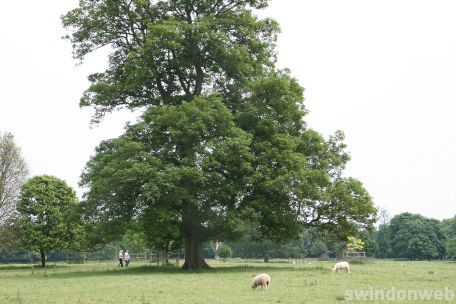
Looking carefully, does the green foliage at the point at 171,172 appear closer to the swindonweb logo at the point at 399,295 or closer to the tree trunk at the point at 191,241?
the tree trunk at the point at 191,241

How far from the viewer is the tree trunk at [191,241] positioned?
3409 centimetres

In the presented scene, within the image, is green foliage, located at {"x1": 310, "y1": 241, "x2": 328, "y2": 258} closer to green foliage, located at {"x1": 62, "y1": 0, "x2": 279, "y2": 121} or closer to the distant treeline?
the distant treeline

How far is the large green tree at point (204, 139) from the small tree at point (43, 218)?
20913mm

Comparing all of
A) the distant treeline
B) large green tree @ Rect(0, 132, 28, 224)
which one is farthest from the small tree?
the distant treeline

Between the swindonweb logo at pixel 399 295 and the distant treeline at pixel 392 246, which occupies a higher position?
the swindonweb logo at pixel 399 295

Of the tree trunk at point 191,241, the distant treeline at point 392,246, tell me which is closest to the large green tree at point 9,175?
the tree trunk at point 191,241

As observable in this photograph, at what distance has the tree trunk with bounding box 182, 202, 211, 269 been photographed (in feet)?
112

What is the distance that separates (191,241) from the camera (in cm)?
3534

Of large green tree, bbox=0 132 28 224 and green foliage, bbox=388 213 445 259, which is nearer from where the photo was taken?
large green tree, bbox=0 132 28 224

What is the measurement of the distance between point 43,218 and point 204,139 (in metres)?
29.4

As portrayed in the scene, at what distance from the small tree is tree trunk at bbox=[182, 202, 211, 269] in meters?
22.1

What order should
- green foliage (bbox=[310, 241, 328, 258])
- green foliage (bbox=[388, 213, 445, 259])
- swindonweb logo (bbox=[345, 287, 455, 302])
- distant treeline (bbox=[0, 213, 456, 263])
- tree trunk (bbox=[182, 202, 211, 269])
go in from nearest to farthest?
swindonweb logo (bbox=[345, 287, 455, 302]) < tree trunk (bbox=[182, 202, 211, 269]) < distant treeline (bbox=[0, 213, 456, 263]) < green foliage (bbox=[388, 213, 445, 259]) < green foliage (bbox=[310, 241, 328, 258])

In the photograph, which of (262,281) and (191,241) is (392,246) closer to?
(191,241)

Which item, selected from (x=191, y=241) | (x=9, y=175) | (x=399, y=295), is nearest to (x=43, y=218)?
(x=9, y=175)
